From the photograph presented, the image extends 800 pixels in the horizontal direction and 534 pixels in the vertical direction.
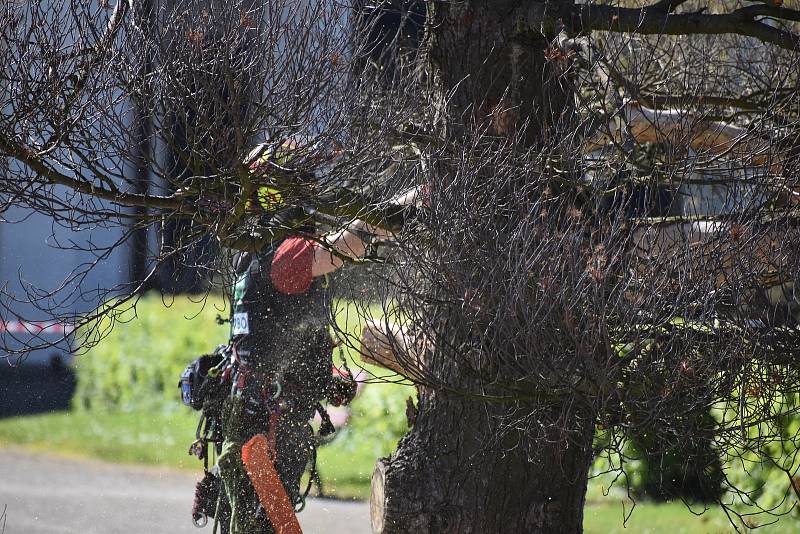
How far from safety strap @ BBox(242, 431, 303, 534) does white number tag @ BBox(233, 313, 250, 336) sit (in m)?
0.52

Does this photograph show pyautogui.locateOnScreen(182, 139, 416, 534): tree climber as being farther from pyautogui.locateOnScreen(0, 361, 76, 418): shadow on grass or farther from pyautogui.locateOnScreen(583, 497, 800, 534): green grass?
pyautogui.locateOnScreen(0, 361, 76, 418): shadow on grass

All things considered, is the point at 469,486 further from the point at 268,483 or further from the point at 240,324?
the point at 240,324

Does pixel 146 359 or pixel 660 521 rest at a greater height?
pixel 146 359

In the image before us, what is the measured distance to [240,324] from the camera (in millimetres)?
5387

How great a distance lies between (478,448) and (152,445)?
7.04 m

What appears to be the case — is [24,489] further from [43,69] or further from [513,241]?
[513,241]

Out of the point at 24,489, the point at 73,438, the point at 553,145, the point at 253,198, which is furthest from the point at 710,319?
the point at 73,438

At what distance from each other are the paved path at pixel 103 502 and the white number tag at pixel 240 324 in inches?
94.4

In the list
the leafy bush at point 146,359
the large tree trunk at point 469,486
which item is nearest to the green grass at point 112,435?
the leafy bush at point 146,359

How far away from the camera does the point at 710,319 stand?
9.21 feet

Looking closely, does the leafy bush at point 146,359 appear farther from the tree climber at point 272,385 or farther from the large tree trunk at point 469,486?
the large tree trunk at point 469,486

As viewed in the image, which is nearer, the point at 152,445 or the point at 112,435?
the point at 152,445

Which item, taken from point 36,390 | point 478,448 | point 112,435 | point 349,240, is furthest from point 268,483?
point 36,390

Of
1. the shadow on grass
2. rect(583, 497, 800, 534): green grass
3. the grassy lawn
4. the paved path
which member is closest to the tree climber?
the paved path
